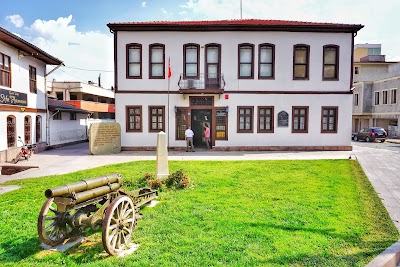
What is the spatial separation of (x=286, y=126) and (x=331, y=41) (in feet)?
20.8

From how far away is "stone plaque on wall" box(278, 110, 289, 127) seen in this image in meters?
18.6

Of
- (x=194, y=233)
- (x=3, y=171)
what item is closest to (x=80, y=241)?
(x=194, y=233)

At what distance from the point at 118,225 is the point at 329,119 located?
57.8ft

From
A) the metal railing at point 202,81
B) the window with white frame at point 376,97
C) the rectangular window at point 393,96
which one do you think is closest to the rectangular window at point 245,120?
the metal railing at point 202,81

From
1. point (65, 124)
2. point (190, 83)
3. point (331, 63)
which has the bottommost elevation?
point (65, 124)

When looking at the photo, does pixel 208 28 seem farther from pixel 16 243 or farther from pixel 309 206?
pixel 16 243

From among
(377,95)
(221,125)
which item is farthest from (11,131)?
(377,95)

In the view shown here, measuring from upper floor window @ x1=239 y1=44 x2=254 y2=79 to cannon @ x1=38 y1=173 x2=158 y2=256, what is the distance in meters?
14.8

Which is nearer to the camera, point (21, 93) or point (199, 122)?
point (21, 93)

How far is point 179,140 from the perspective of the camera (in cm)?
1853

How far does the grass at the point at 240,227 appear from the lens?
445cm

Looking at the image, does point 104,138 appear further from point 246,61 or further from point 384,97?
point 384,97

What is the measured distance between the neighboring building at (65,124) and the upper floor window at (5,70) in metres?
4.70

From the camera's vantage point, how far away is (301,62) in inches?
739
